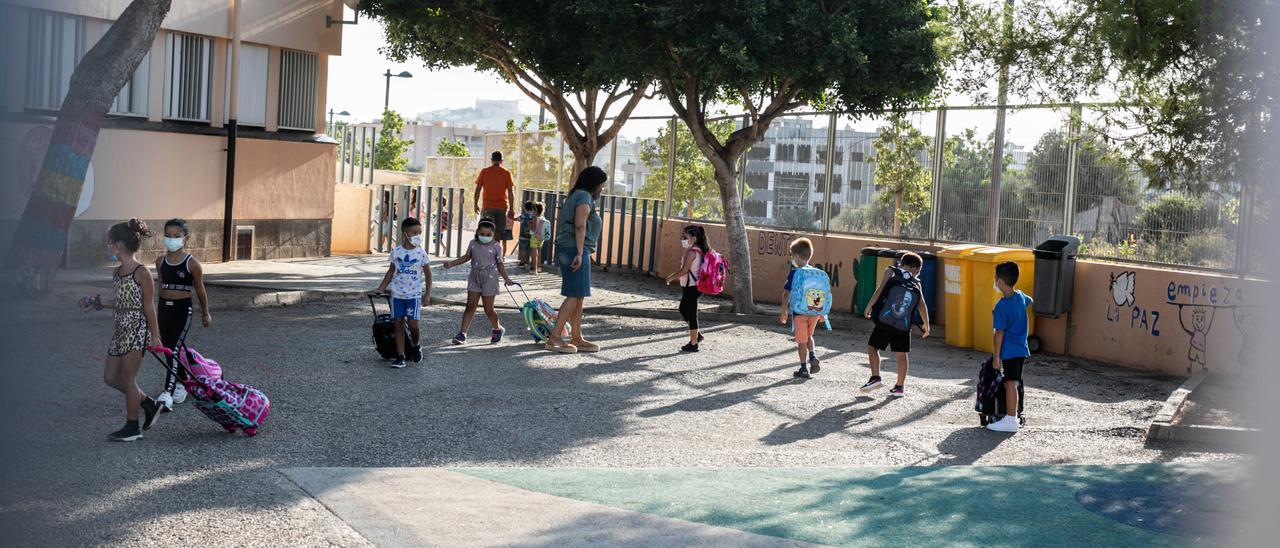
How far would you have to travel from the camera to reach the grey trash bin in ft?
45.1

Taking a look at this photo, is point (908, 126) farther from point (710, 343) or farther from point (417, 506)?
point (417, 506)

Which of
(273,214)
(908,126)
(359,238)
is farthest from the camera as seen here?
(359,238)

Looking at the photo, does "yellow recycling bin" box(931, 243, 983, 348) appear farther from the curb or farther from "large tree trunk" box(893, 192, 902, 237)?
the curb

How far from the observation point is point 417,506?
19.9 feet

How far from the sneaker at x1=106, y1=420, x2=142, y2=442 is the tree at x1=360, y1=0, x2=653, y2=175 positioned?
30.2ft

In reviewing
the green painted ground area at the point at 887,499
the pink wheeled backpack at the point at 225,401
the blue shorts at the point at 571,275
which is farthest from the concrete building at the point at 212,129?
the green painted ground area at the point at 887,499

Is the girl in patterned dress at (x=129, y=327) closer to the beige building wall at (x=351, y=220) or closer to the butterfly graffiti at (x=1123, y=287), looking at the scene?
the butterfly graffiti at (x=1123, y=287)

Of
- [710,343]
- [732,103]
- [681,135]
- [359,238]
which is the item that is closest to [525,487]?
[710,343]

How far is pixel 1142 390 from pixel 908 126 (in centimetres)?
629

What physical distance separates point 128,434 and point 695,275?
696 centimetres

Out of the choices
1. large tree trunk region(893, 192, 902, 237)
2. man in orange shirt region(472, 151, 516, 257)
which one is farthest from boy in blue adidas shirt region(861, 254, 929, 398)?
man in orange shirt region(472, 151, 516, 257)

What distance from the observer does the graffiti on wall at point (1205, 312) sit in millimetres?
12109

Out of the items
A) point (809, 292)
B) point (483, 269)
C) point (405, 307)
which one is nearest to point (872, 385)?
point (809, 292)

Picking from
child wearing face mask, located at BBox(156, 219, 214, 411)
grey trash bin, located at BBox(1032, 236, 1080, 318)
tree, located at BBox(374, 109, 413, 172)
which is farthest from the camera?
tree, located at BBox(374, 109, 413, 172)
